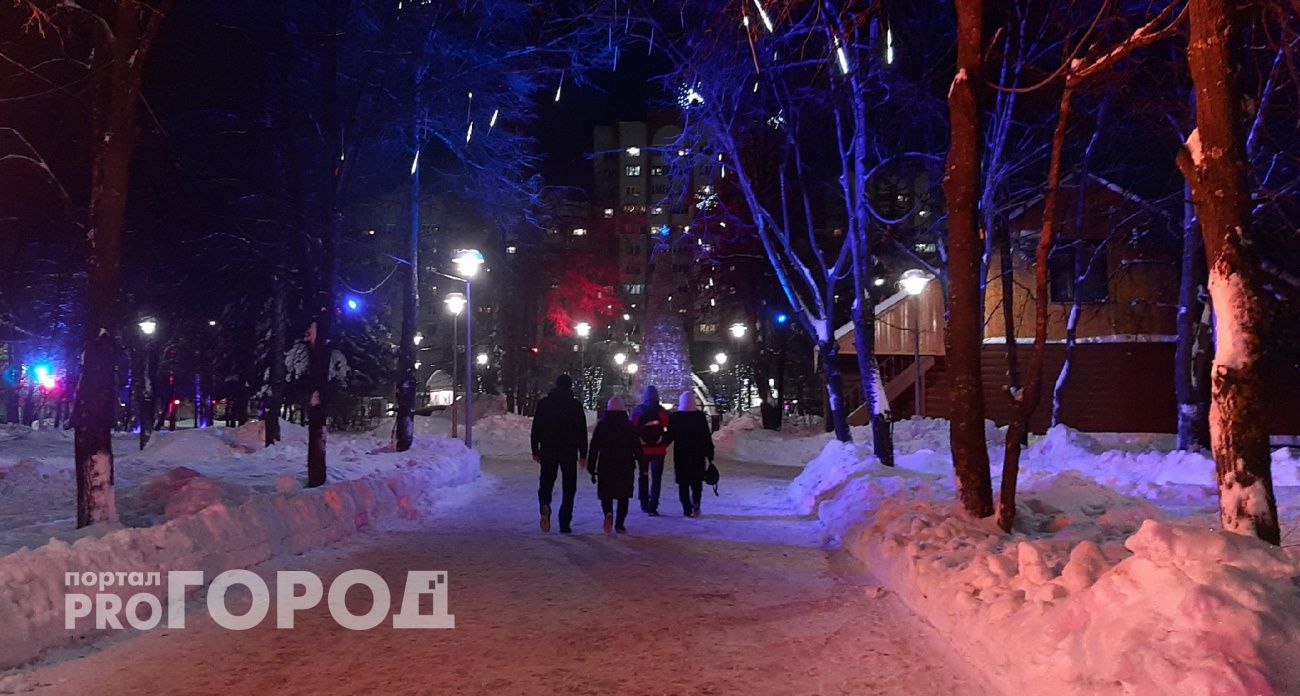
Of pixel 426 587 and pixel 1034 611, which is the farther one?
pixel 426 587

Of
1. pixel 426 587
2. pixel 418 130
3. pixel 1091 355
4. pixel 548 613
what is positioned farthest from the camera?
pixel 1091 355

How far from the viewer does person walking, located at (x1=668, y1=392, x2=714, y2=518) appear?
12.0 m

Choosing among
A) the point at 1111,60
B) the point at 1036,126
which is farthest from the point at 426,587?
the point at 1036,126

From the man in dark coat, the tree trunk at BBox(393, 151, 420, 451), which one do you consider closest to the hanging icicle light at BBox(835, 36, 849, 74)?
the man in dark coat


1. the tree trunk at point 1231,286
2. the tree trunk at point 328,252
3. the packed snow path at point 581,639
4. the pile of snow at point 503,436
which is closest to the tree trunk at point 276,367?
the tree trunk at point 328,252

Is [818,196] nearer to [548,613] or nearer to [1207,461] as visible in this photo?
[1207,461]

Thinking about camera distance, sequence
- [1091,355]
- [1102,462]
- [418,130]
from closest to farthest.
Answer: [1102,462], [418,130], [1091,355]

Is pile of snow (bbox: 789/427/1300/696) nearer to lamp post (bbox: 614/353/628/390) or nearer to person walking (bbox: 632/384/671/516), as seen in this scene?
person walking (bbox: 632/384/671/516)

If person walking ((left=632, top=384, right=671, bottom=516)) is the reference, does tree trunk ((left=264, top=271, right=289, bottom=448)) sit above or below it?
above

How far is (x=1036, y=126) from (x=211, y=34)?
45.0 ft

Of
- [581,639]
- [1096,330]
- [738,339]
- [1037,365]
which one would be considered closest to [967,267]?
[1037,365]

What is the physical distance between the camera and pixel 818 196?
1045 inches

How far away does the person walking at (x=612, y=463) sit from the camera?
34.0ft

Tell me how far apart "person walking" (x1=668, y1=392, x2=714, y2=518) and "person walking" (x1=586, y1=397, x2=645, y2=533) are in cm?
154
